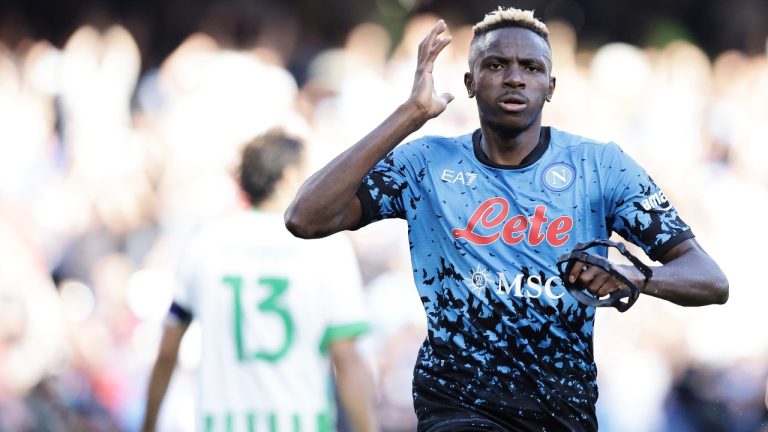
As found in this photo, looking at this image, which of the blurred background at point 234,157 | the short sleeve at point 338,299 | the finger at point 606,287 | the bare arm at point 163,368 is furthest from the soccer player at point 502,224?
A: the blurred background at point 234,157

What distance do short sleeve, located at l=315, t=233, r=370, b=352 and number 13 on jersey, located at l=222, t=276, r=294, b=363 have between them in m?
0.16

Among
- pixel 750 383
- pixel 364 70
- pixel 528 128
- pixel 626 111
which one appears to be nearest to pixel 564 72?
pixel 626 111

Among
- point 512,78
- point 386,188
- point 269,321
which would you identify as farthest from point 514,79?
point 269,321

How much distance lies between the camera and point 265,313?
247 inches

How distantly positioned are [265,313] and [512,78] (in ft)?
5.79

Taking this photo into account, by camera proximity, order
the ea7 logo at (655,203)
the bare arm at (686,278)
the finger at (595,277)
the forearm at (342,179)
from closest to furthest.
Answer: the finger at (595,277) < the bare arm at (686,278) < the forearm at (342,179) < the ea7 logo at (655,203)

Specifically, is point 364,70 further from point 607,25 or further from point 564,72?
point 607,25

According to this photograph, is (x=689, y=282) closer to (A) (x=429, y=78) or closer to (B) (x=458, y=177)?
(B) (x=458, y=177)

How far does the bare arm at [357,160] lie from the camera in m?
4.88

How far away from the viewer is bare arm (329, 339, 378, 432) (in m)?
6.32

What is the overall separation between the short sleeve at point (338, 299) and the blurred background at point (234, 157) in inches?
129

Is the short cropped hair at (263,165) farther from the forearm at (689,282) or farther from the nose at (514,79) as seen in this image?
the forearm at (689,282)

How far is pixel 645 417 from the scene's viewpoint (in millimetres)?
11695

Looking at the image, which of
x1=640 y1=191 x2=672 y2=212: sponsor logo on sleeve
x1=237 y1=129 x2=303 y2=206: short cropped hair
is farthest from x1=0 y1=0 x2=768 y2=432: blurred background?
x1=640 y1=191 x2=672 y2=212: sponsor logo on sleeve
